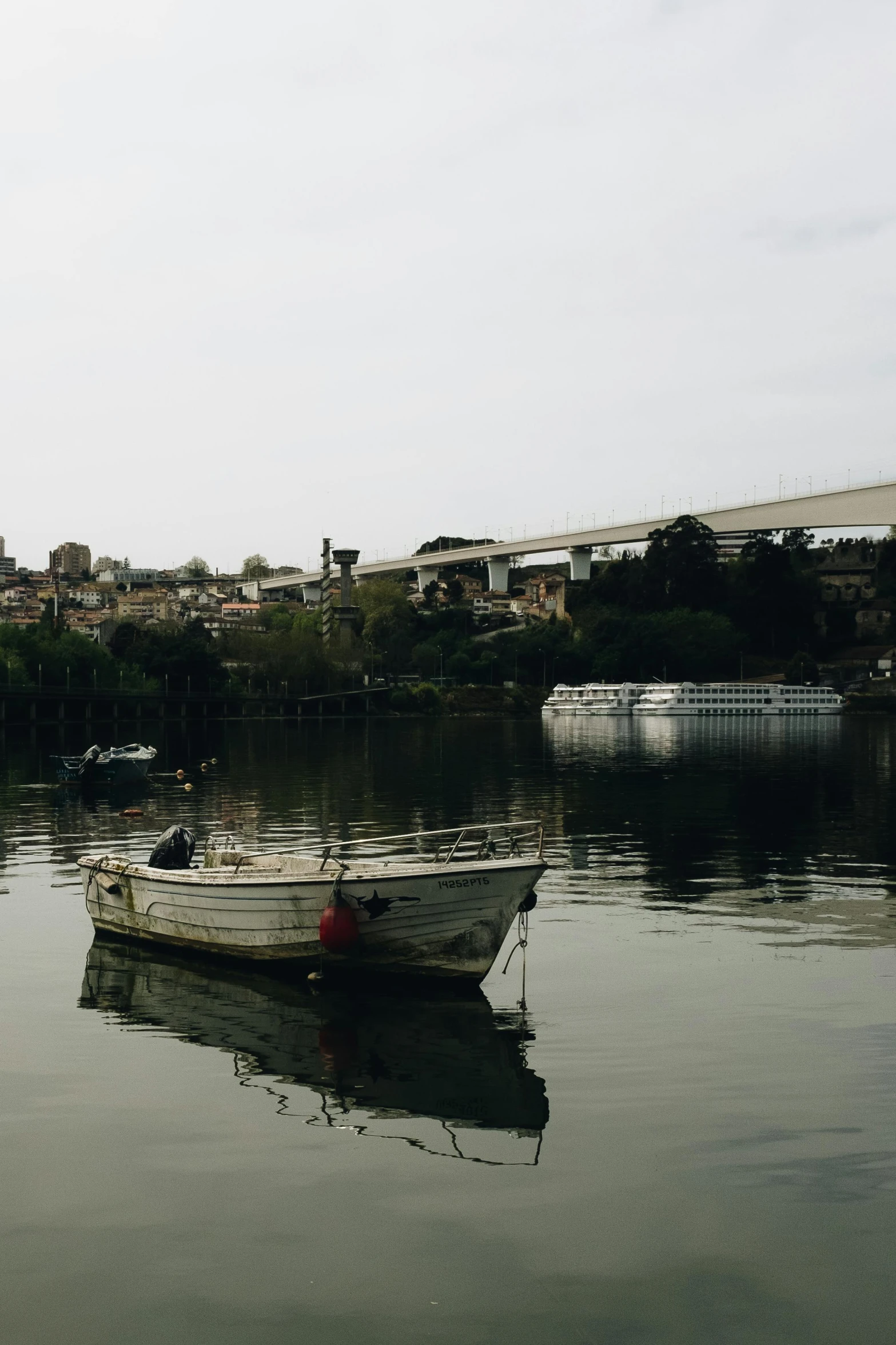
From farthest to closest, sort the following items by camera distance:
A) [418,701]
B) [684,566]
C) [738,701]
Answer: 1. [684,566]
2. [418,701]
3. [738,701]

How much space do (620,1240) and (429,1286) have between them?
1.65 meters

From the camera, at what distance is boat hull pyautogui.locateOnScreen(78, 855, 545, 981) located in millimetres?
17516

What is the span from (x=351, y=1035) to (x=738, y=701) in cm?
14988

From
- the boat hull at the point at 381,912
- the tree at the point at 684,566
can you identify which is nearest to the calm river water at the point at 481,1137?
the boat hull at the point at 381,912

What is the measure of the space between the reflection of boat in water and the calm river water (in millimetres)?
63

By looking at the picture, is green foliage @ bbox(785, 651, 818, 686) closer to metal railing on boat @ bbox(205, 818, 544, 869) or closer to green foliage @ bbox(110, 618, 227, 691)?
green foliage @ bbox(110, 618, 227, 691)

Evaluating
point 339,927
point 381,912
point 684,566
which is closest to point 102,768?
point 339,927

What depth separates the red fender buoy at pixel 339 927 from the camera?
58.0 feet

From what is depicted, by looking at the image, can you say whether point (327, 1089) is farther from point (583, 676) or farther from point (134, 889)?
point (583, 676)

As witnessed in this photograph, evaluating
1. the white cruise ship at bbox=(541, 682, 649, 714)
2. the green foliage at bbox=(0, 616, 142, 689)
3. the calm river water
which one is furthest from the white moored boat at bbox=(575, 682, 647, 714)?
the calm river water

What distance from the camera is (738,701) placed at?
161 metres

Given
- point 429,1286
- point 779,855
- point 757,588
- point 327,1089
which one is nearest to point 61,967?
point 327,1089

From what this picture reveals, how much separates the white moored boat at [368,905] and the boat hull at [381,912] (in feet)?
0.05

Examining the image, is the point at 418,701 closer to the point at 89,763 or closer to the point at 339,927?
the point at 89,763
